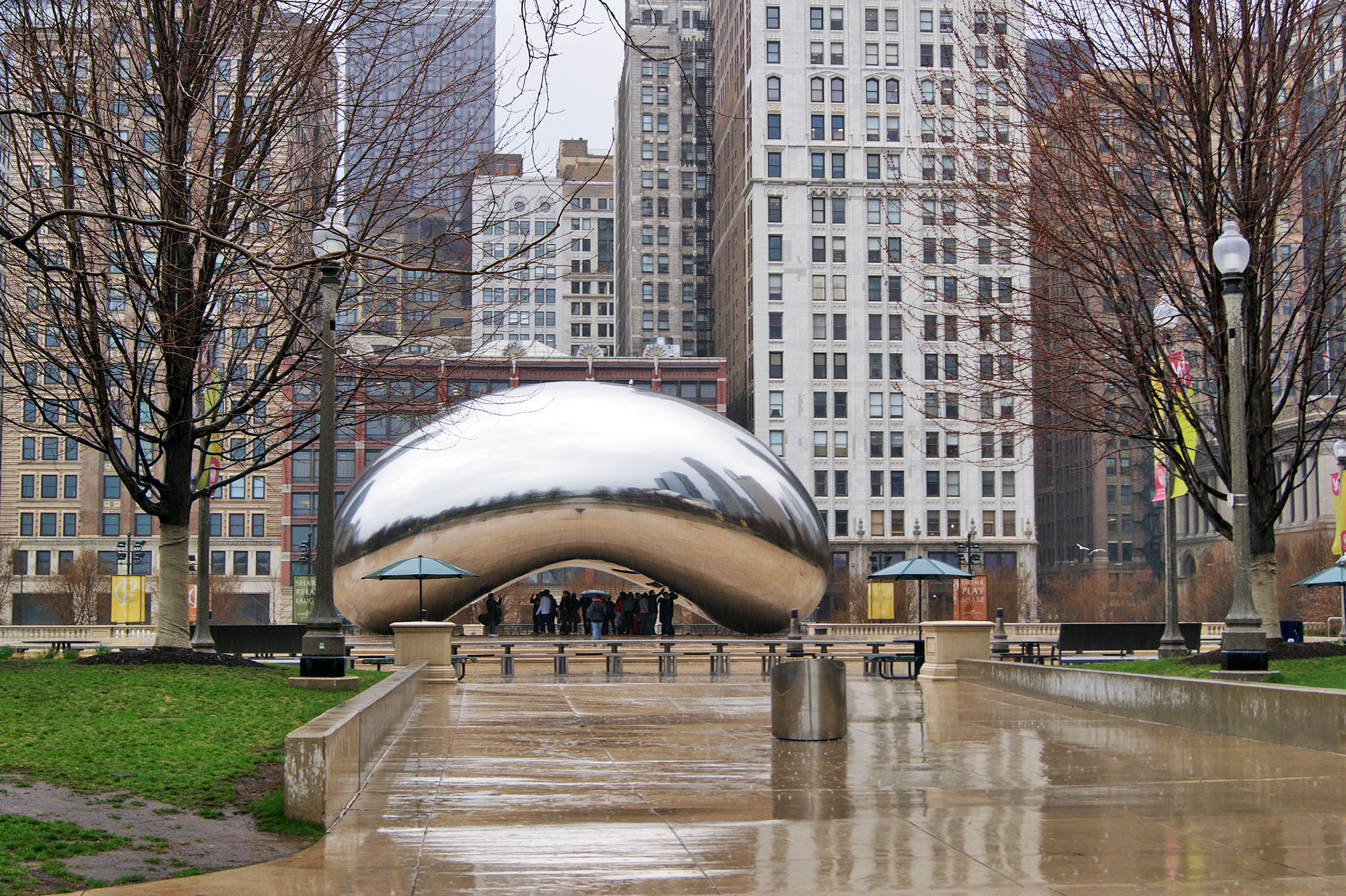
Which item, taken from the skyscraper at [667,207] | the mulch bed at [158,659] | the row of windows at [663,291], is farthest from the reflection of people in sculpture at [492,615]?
the row of windows at [663,291]

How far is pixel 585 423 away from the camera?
31.8 meters

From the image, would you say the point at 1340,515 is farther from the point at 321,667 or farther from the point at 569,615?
the point at 321,667

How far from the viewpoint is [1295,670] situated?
15469 mm

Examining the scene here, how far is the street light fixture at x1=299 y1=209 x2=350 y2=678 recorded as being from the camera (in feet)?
51.0

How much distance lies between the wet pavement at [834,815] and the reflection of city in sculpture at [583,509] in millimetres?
15809

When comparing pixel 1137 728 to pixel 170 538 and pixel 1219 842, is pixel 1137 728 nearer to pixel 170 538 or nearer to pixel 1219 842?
pixel 1219 842

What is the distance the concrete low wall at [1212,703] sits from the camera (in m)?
11.4

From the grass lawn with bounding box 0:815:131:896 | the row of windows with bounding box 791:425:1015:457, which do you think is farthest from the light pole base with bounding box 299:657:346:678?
the row of windows with bounding box 791:425:1015:457

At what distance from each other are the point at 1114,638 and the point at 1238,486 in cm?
2297

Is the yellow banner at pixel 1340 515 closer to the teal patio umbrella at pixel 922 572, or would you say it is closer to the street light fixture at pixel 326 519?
the teal patio umbrella at pixel 922 572

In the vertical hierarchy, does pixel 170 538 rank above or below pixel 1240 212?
below

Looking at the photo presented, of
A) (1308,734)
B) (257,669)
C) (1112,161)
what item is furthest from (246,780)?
(1112,161)

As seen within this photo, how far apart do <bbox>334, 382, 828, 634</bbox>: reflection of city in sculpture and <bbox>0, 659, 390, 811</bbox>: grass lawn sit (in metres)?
14.9

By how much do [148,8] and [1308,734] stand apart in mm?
14817
